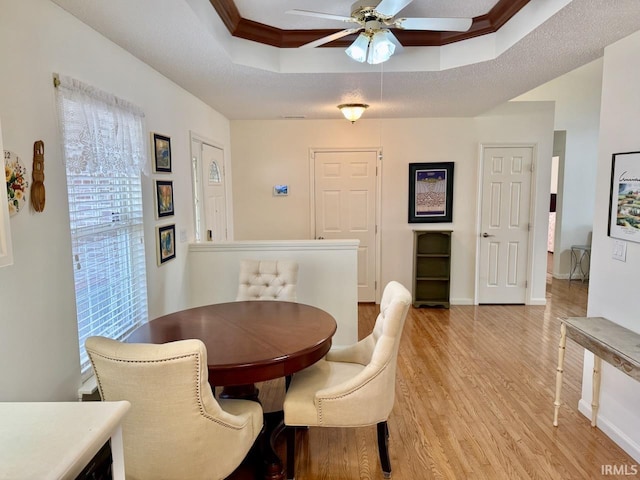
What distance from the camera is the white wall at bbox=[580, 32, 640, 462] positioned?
2.16 m

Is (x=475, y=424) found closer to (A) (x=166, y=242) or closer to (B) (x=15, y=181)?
(A) (x=166, y=242)

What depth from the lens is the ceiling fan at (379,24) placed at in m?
1.84

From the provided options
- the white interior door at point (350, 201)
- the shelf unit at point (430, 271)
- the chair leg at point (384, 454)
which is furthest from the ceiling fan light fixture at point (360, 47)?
the shelf unit at point (430, 271)

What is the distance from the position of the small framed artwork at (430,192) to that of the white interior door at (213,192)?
2295 millimetres

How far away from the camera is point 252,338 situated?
203cm

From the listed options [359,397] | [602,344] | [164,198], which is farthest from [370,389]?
[164,198]

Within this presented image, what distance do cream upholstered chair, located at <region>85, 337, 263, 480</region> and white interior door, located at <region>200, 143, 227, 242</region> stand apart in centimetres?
257

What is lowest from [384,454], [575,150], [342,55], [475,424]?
[475,424]

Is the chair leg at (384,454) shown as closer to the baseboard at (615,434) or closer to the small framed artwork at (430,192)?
the baseboard at (615,434)

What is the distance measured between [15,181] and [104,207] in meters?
0.67

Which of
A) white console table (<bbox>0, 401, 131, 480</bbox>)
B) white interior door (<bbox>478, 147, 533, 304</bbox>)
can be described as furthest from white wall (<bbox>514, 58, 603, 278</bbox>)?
white console table (<bbox>0, 401, 131, 480</bbox>)


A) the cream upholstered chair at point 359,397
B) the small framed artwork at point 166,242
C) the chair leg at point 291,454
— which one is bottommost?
the chair leg at point 291,454

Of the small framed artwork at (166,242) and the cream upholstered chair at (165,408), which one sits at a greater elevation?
the small framed artwork at (166,242)

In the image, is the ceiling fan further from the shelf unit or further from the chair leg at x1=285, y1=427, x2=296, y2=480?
the shelf unit
